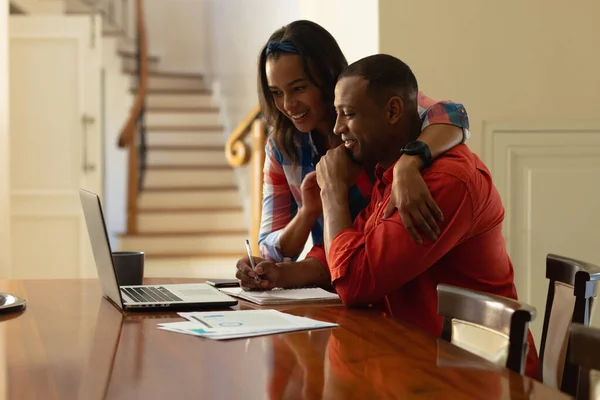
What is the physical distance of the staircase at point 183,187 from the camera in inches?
279

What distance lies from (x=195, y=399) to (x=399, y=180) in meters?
0.76

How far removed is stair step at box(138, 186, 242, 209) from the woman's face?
5.85 metres

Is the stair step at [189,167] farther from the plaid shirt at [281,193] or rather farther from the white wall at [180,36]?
the plaid shirt at [281,193]

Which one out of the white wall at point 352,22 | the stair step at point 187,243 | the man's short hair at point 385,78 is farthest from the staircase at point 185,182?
the man's short hair at point 385,78

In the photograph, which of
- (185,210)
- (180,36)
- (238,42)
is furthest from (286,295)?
(180,36)

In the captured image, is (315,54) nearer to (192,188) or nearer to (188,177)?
(192,188)

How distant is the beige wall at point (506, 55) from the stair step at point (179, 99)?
6.46 m

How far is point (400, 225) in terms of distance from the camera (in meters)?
1.59

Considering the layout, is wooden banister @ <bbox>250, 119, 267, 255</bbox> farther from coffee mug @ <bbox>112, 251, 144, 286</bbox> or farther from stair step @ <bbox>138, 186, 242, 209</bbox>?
stair step @ <bbox>138, 186, 242, 209</bbox>

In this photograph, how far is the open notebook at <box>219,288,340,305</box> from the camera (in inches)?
Answer: 67.9

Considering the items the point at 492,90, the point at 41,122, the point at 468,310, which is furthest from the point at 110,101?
the point at 468,310

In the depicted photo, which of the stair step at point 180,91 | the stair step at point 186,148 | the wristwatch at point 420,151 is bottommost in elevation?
the wristwatch at point 420,151

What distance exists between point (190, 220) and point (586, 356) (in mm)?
6666

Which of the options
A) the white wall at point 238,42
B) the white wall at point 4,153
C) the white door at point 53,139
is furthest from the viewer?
the white wall at point 238,42
